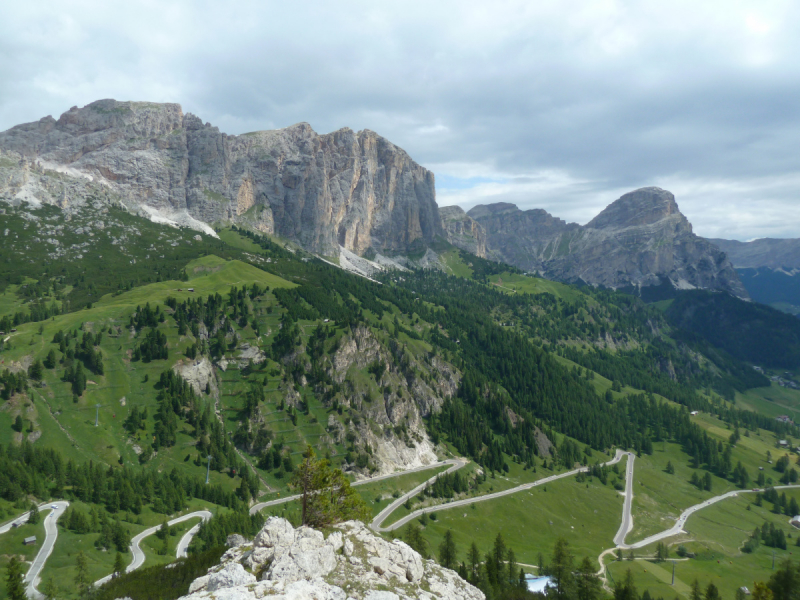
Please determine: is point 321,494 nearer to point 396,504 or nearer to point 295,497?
point 295,497

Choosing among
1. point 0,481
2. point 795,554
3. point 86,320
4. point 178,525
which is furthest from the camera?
point 86,320

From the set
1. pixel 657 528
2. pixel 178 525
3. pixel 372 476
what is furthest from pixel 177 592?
pixel 657 528

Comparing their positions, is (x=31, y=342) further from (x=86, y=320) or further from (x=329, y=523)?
(x=329, y=523)

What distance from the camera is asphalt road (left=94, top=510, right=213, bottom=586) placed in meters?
97.2

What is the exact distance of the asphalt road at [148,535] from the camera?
319 ft

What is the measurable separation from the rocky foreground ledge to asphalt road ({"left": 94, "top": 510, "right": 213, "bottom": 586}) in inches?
2568

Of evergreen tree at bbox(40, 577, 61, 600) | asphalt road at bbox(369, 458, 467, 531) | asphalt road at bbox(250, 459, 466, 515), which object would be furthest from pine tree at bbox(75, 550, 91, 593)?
asphalt road at bbox(369, 458, 467, 531)

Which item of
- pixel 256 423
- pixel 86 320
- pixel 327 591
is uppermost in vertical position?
pixel 86 320

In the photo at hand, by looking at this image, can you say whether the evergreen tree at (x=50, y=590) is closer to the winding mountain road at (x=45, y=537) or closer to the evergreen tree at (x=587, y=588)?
the winding mountain road at (x=45, y=537)

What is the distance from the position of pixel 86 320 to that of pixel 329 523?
186 m

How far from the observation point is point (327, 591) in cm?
4047

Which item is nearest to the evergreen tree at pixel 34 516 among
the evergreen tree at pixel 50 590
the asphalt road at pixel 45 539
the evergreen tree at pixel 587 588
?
the asphalt road at pixel 45 539

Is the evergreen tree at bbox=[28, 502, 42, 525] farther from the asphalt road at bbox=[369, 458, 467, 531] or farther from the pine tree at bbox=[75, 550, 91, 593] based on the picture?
the asphalt road at bbox=[369, 458, 467, 531]

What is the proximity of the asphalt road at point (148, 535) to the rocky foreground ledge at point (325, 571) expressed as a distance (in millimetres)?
65220
